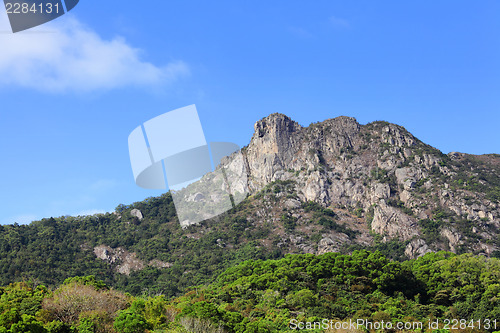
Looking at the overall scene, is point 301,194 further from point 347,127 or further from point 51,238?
point 51,238

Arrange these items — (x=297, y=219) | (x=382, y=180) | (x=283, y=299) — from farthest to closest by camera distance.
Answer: (x=382, y=180) → (x=297, y=219) → (x=283, y=299)

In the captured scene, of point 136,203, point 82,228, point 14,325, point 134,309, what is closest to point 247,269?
point 134,309

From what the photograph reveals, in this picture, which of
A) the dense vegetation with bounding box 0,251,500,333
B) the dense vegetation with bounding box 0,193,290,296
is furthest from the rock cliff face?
the dense vegetation with bounding box 0,251,500,333

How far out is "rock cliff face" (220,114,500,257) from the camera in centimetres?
7675

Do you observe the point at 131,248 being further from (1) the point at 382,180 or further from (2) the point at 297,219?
(1) the point at 382,180

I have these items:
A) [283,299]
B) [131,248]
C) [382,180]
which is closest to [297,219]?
[382,180]

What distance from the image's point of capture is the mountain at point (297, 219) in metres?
74.1

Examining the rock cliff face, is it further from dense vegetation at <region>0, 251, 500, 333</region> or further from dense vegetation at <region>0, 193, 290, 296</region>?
dense vegetation at <region>0, 251, 500, 333</region>

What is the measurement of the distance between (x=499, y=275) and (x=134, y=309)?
109 ft

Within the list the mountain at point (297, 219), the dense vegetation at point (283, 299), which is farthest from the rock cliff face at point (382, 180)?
the dense vegetation at point (283, 299)

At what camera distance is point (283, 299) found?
41938mm

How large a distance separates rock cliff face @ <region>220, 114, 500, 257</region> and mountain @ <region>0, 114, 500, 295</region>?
0.64ft

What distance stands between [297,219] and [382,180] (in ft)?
55.1

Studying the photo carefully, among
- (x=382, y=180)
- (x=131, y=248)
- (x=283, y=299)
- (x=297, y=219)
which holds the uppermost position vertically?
(x=382, y=180)
